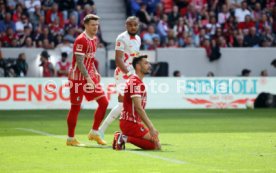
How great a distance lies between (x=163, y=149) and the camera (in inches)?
549

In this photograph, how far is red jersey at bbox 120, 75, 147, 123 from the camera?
13.6 metres

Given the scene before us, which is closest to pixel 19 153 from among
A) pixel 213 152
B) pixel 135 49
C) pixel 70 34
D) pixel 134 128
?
pixel 134 128

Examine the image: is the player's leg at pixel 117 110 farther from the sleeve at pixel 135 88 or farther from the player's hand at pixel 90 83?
the sleeve at pixel 135 88

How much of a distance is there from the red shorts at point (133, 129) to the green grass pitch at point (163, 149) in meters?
0.28

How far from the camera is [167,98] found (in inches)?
1075

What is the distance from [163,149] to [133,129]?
0.64m

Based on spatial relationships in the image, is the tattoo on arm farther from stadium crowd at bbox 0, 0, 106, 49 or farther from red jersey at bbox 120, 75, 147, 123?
stadium crowd at bbox 0, 0, 106, 49

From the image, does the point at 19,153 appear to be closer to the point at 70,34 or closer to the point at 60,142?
the point at 60,142

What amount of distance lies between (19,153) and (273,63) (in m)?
18.8

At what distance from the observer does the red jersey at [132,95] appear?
44.5 ft

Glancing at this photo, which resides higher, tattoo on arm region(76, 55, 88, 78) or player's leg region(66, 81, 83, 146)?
tattoo on arm region(76, 55, 88, 78)

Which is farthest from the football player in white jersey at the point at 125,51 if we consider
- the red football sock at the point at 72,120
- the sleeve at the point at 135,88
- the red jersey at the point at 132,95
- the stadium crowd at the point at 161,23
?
the stadium crowd at the point at 161,23

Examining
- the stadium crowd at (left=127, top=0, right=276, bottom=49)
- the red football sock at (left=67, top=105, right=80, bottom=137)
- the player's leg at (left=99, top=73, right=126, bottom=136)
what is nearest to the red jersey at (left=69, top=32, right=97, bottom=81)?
the red football sock at (left=67, top=105, right=80, bottom=137)

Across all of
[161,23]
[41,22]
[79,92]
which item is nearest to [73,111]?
[79,92]
